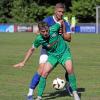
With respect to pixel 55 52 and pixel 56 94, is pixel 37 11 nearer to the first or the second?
pixel 56 94

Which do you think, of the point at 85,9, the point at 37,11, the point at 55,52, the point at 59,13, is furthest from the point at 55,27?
the point at 37,11

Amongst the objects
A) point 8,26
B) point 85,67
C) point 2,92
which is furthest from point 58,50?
point 8,26

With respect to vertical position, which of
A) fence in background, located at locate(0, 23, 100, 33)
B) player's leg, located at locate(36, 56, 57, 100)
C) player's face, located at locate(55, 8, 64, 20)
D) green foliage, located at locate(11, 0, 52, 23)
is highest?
player's face, located at locate(55, 8, 64, 20)

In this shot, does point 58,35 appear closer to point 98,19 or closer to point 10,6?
point 98,19

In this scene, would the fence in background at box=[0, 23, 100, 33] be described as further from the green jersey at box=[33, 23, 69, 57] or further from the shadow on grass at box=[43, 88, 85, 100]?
the green jersey at box=[33, 23, 69, 57]

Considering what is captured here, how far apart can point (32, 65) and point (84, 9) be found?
2097 inches

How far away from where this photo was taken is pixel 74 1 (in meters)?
72.9

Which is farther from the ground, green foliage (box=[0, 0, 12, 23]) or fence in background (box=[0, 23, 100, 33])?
green foliage (box=[0, 0, 12, 23])

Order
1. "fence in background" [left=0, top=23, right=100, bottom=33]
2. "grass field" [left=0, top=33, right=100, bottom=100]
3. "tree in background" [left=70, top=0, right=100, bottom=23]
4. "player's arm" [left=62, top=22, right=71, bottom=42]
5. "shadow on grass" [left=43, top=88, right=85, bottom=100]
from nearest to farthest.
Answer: "player's arm" [left=62, top=22, right=71, bottom=42] → "shadow on grass" [left=43, top=88, right=85, bottom=100] → "grass field" [left=0, top=33, right=100, bottom=100] → "fence in background" [left=0, top=23, right=100, bottom=33] → "tree in background" [left=70, top=0, right=100, bottom=23]

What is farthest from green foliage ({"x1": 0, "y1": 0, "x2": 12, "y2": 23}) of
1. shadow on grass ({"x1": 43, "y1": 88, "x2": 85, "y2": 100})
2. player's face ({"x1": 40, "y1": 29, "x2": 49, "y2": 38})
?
player's face ({"x1": 40, "y1": 29, "x2": 49, "y2": 38})

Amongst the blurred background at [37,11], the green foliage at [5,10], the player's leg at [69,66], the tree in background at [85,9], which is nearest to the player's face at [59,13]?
the player's leg at [69,66]

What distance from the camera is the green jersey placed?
9.86 m

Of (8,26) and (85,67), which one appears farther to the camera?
(8,26)

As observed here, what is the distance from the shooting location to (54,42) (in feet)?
32.3
